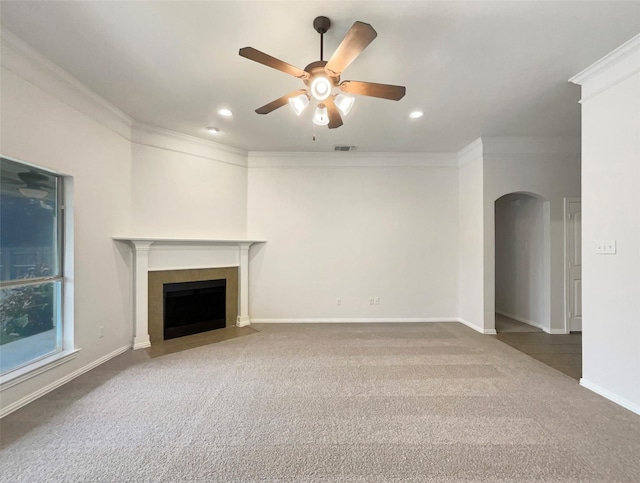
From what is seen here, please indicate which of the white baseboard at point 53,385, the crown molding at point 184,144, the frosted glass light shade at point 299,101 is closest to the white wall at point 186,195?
the crown molding at point 184,144

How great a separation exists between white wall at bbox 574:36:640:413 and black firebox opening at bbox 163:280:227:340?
14.9ft

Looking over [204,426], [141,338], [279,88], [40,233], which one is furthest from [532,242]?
[40,233]

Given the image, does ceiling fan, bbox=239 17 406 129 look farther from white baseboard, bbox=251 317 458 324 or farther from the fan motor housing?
white baseboard, bbox=251 317 458 324

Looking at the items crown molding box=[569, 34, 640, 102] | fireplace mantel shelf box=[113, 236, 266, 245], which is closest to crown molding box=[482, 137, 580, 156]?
crown molding box=[569, 34, 640, 102]

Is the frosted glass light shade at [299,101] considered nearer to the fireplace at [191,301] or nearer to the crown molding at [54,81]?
the crown molding at [54,81]

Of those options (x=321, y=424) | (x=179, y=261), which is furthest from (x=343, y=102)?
(x=179, y=261)

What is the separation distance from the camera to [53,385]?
2.67m

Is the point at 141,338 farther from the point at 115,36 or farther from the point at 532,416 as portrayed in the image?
the point at 532,416

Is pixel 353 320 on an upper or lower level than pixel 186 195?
lower

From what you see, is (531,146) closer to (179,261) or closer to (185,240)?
(185,240)

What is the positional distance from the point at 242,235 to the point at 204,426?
10.6 feet

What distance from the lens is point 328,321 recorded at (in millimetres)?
5000

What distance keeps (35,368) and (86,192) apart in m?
1.73

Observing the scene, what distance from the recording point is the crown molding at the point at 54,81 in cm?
231
